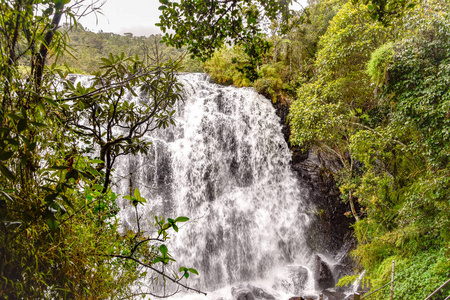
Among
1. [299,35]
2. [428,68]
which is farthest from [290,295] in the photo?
[299,35]

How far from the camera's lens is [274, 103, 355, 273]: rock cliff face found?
8773 millimetres

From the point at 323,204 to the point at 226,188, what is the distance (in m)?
3.82

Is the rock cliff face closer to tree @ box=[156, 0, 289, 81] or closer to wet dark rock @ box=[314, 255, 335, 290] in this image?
wet dark rock @ box=[314, 255, 335, 290]

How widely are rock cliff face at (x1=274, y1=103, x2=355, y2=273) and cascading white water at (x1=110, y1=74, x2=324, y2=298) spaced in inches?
16.0

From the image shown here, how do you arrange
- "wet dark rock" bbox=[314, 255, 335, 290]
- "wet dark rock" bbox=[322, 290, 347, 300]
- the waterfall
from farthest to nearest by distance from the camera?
the waterfall → "wet dark rock" bbox=[314, 255, 335, 290] → "wet dark rock" bbox=[322, 290, 347, 300]

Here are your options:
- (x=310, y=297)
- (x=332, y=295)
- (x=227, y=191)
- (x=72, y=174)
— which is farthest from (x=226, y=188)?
(x=72, y=174)

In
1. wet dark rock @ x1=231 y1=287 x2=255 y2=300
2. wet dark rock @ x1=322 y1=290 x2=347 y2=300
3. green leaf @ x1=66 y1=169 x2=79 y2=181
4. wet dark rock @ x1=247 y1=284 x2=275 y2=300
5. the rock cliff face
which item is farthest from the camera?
the rock cliff face

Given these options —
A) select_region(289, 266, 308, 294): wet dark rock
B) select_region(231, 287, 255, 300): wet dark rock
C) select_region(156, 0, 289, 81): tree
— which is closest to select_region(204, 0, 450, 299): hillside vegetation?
select_region(156, 0, 289, 81): tree

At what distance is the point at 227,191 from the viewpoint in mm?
9305

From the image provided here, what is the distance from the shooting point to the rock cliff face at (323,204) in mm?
8773

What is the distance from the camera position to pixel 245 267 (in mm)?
8141

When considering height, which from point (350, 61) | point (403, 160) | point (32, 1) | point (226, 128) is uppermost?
point (350, 61)

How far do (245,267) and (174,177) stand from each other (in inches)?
155

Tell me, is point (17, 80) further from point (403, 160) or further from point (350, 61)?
point (350, 61)
